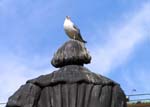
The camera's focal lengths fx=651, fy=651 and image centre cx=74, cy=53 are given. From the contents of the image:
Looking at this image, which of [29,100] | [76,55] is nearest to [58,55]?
[76,55]

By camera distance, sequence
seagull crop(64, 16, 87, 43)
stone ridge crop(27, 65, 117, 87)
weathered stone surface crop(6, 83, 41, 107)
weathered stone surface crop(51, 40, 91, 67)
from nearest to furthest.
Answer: weathered stone surface crop(6, 83, 41, 107)
stone ridge crop(27, 65, 117, 87)
weathered stone surface crop(51, 40, 91, 67)
seagull crop(64, 16, 87, 43)

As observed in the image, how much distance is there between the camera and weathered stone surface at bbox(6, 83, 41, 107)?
17.8ft

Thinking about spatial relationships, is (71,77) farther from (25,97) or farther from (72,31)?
(72,31)

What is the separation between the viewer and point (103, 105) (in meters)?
5.42

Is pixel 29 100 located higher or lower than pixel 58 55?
lower

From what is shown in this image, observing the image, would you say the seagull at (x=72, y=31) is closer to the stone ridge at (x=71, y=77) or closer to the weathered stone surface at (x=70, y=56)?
the weathered stone surface at (x=70, y=56)

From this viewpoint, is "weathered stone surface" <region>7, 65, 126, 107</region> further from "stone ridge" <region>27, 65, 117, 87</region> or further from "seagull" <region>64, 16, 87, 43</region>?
"seagull" <region>64, 16, 87, 43</region>

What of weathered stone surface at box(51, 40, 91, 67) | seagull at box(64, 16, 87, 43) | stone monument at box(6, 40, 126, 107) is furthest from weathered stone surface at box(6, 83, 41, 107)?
seagull at box(64, 16, 87, 43)

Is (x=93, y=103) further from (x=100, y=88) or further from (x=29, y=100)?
(x=29, y=100)

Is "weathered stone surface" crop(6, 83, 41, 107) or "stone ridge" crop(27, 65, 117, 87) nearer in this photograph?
"weathered stone surface" crop(6, 83, 41, 107)

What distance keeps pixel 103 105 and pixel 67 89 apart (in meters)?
0.35

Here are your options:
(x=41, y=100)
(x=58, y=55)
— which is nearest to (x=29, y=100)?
(x=41, y=100)

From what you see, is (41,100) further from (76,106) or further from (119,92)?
(119,92)

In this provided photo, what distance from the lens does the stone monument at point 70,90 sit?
5.46m
